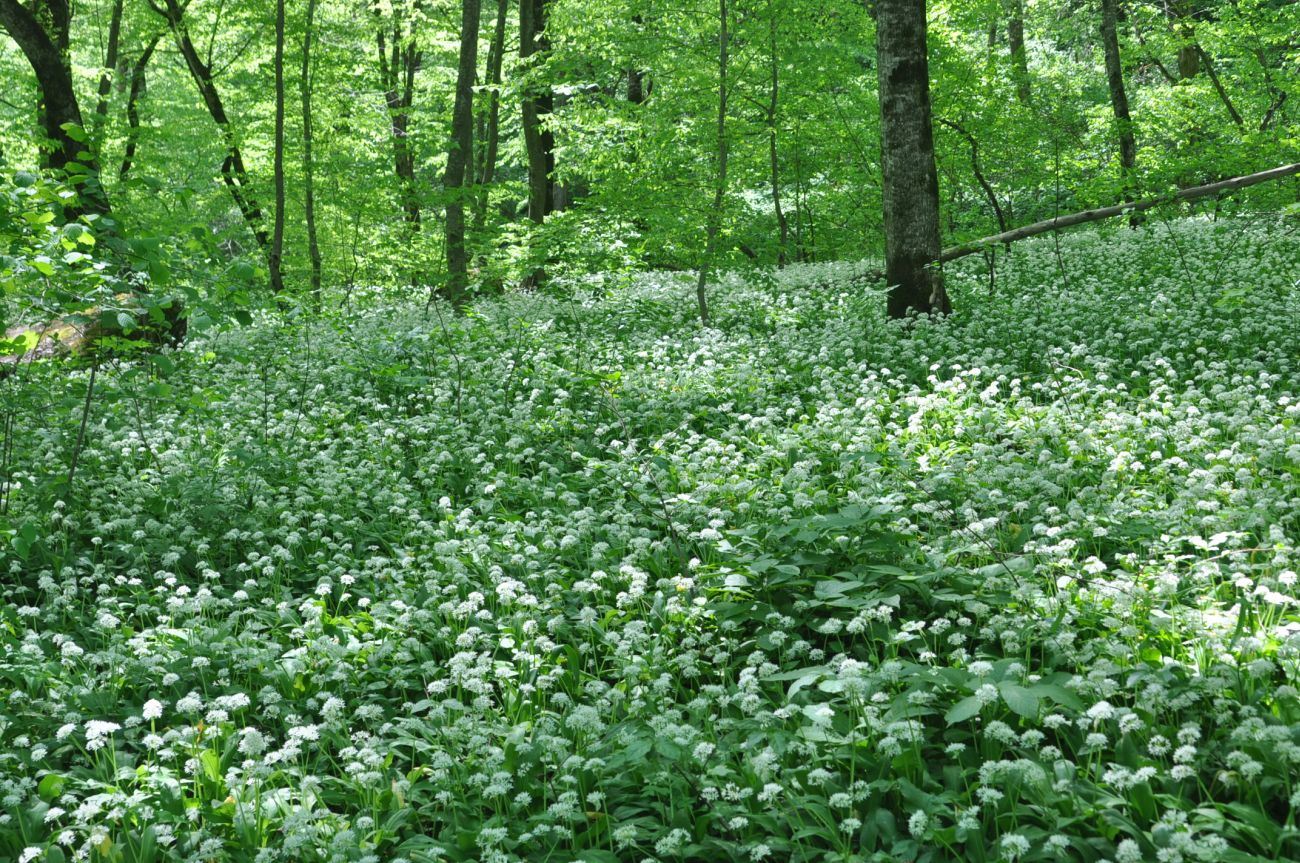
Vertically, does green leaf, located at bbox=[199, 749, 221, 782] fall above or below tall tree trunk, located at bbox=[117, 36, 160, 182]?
below

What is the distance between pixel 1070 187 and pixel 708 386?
6332mm

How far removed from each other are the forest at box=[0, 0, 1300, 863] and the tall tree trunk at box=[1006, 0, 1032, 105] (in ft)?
6.13

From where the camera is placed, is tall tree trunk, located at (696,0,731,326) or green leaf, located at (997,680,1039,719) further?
tall tree trunk, located at (696,0,731,326)

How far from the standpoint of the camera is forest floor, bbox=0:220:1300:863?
3.20 m

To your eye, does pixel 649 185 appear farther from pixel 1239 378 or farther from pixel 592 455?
pixel 1239 378

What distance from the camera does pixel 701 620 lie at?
4.55 meters

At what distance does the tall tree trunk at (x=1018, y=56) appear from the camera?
15.0 metres

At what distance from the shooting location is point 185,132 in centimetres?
1995

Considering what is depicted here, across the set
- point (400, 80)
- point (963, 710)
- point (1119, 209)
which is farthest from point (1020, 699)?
point (400, 80)

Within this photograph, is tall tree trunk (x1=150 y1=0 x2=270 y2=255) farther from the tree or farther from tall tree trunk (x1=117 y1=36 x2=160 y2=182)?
the tree

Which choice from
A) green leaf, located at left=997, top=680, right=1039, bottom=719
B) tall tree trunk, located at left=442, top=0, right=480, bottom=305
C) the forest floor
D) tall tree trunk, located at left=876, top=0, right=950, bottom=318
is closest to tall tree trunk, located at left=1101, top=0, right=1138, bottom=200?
tall tree trunk, located at left=876, top=0, right=950, bottom=318

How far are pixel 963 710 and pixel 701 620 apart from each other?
1524 mm

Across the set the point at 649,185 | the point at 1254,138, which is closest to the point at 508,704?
the point at 649,185

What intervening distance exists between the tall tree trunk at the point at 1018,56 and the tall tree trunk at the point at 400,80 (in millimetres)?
9659
